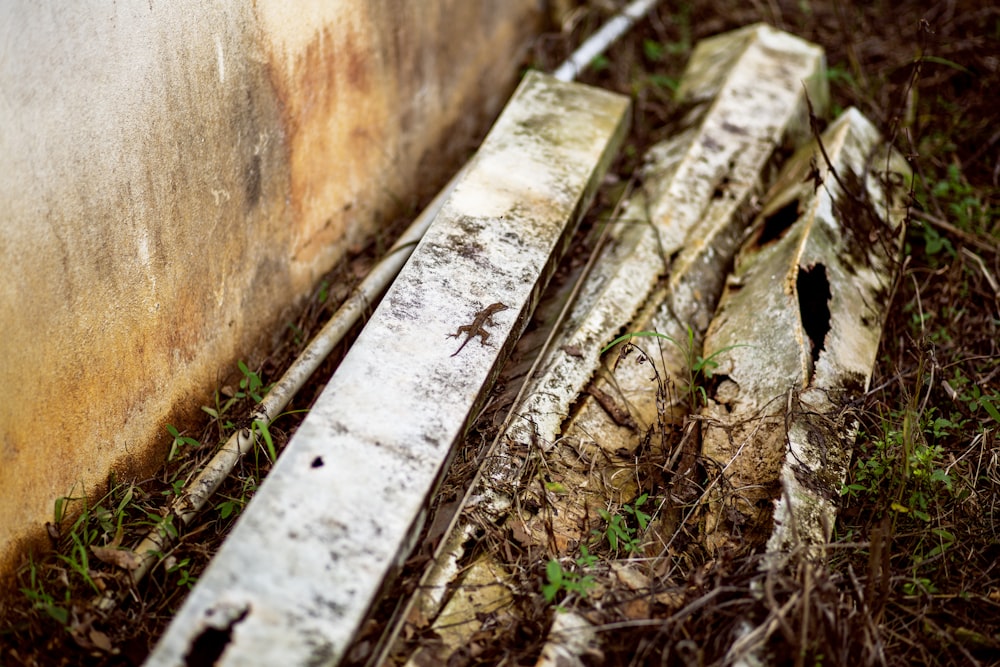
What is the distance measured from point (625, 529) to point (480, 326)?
30.9 inches

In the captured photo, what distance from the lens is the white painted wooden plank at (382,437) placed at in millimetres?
1864

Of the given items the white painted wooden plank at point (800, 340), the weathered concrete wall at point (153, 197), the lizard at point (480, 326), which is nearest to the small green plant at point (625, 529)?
the white painted wooden plank at point (800, 340)

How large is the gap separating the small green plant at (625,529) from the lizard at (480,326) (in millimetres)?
670

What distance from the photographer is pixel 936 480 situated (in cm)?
257

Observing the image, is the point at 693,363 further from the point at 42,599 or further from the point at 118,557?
the point at 42,599

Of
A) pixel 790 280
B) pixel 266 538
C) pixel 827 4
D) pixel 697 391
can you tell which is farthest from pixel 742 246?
pixel 827 4

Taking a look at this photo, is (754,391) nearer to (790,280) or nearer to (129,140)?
(790,280)

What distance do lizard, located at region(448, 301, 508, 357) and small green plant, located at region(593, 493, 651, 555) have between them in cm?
67

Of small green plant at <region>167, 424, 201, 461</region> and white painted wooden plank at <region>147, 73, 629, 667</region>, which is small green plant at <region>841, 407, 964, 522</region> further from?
small green plant at <region>167, 424, 201, 461</region>

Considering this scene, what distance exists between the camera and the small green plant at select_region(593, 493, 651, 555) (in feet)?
7.95

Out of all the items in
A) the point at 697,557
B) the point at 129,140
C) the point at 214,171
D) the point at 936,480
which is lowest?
the point at 697,557

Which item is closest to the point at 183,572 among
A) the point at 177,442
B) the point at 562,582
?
the point at 177,442

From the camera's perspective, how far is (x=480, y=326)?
2561mm

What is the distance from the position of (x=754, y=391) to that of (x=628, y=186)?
1321 mm
